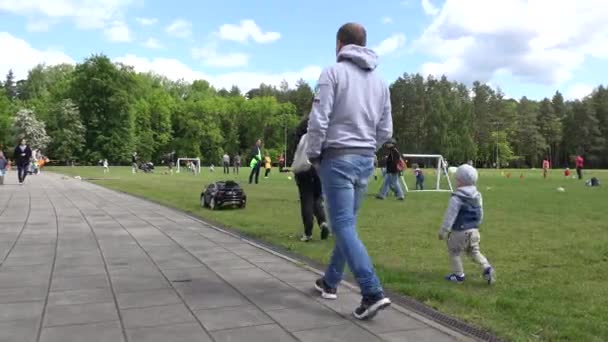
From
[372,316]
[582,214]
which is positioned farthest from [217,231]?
[582,214]

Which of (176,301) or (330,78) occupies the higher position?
(330,78)

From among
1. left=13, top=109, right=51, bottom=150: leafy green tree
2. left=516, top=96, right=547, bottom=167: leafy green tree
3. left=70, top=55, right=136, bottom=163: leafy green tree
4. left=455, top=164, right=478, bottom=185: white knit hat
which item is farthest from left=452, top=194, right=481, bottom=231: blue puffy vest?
left=516, top=96, right=547, bottom=167: leafy green tree

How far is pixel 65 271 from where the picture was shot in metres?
6.04

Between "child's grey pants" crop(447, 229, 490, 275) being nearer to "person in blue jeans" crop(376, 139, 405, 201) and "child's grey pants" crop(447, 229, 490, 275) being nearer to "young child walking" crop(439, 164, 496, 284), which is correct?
"young child walking" crop(439, 164, 496, 284)

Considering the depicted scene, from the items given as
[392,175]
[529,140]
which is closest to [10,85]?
[529,140]

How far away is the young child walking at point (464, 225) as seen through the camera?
5.75m

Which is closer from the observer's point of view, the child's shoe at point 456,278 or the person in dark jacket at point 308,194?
the child's shoe at point 456,278

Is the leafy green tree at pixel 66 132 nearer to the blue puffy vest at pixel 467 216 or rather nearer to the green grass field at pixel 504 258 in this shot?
the green grass field at pixel 504 258

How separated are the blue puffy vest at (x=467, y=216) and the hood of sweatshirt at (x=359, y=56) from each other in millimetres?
2056

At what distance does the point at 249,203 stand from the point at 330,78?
10899 mm

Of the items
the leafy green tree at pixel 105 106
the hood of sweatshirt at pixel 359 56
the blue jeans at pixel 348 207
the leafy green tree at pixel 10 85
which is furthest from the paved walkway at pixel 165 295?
the leafy green tree at pixel 10 85

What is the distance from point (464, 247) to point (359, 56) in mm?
2501

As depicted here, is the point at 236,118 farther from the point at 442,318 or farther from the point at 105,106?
the point at 442,318

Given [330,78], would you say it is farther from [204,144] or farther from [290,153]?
[204,144]
